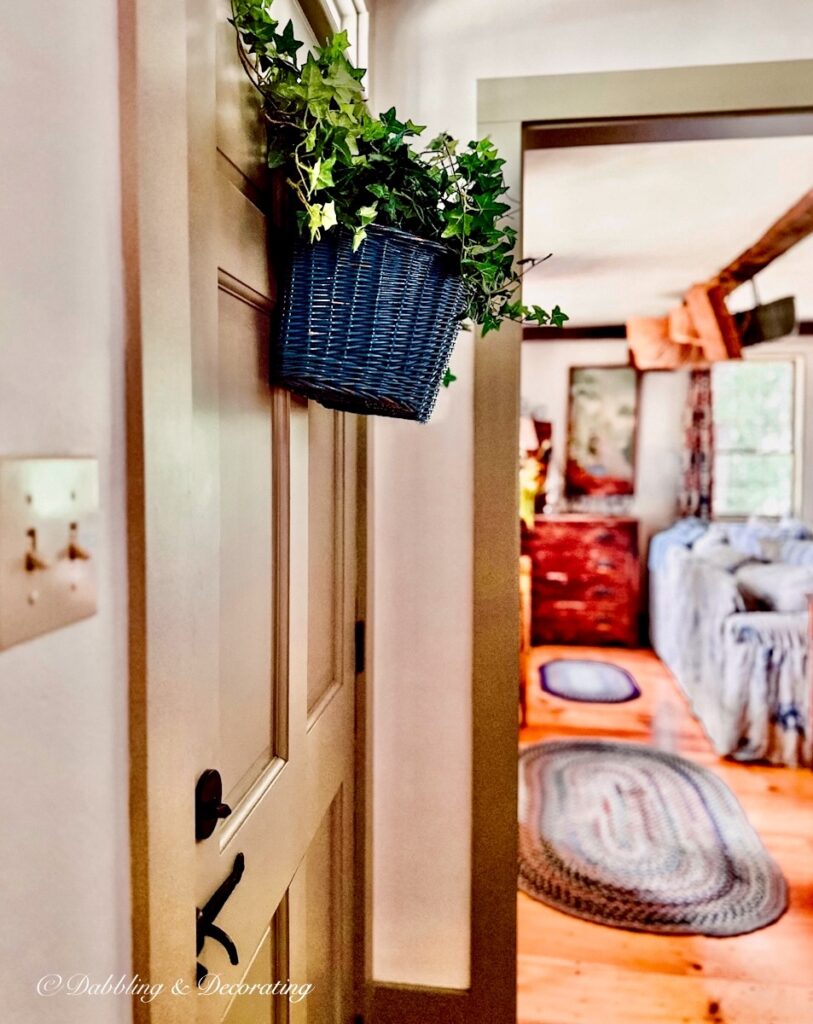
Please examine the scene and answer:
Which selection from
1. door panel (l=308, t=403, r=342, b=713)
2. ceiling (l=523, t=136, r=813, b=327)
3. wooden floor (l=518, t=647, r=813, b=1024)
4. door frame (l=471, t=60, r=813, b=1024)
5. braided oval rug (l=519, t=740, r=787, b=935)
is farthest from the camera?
ceiling (l=523, t=136, r=813, b=327)

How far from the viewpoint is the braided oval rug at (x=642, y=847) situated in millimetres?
2361

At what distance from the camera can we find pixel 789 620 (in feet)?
11.1

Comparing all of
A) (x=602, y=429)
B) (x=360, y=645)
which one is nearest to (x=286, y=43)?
(x=360, y=645)

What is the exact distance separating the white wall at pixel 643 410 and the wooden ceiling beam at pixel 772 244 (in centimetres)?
165

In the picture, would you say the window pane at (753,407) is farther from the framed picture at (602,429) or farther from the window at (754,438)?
the framed picture at (602,429)

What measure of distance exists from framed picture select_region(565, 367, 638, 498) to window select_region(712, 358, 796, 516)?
2.19 ft

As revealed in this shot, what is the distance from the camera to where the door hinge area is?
1629 mm

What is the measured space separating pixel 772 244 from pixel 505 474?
2779 millimetres

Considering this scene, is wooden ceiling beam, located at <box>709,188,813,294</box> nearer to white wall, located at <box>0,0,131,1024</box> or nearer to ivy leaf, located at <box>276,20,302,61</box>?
ivy leaf, located at <box>276,20,302,61</box>

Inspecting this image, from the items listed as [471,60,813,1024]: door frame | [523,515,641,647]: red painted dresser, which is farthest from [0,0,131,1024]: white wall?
[523,515,641,647]: red painted dresser

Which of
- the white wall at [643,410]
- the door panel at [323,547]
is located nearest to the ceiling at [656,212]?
the white wall at [643,410]

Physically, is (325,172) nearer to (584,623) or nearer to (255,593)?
(255,593)

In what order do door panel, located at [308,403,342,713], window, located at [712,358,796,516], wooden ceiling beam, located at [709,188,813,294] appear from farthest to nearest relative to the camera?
window, located at [712,358,796,516] → wooden ceiling beam, located at [709,188,813,294] → door panel, located at [308,403,342,713]

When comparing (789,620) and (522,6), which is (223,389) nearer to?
(522,6)
